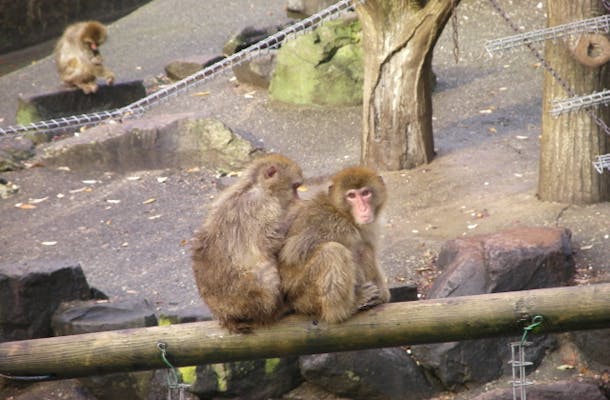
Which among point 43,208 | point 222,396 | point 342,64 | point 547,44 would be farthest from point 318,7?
point 222,396

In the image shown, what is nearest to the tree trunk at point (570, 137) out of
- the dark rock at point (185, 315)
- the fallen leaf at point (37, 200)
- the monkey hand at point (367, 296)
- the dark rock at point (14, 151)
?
the dark rock at point (185, 315)

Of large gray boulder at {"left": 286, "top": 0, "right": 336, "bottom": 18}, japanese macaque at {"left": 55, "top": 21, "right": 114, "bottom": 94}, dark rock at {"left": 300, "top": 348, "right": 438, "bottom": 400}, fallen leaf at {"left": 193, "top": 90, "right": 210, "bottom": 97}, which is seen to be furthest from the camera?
large gray boulder at {"left": 286, "top": 0, "right": 336, "bottom": 18}

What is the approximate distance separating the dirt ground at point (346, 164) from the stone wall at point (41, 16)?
4.12 m

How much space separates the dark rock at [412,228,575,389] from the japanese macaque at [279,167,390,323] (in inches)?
82.8

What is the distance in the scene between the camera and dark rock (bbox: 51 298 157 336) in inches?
253

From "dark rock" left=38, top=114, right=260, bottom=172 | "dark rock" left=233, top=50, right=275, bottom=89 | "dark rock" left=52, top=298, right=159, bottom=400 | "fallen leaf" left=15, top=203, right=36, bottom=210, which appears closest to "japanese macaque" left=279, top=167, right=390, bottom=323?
"dark rock" left=52, top=298, right=159, bottom=400

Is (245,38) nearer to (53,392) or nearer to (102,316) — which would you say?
(102,316)

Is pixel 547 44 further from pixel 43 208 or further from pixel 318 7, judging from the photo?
pixel 318 7

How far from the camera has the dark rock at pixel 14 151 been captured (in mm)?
10180

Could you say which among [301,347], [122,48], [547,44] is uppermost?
[122,48]

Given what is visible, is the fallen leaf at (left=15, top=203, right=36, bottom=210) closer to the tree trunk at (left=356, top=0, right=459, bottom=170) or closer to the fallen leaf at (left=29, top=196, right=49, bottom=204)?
the fallen leaf at (left=29, top=196, right=49, bottom=204)

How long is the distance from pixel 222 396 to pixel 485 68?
611 centimetres

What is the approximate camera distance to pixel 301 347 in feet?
12.9

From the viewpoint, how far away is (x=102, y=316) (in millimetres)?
6582
